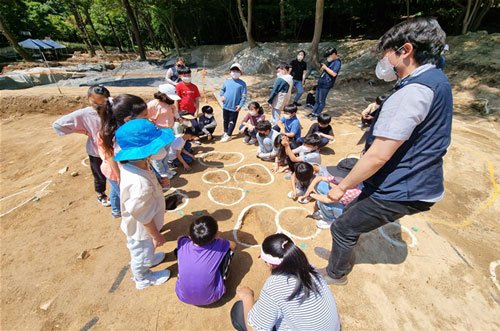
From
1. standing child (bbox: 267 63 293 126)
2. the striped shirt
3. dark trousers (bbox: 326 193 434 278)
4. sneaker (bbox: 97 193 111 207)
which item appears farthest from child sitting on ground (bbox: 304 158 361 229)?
sneaker (bbox: 97 193 111 207)

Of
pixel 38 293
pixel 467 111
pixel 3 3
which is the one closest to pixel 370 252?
pixel 38 293

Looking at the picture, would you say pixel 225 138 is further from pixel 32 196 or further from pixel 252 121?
pixel 32 196

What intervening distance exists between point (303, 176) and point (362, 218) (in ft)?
4.77

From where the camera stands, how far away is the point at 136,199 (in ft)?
5.87

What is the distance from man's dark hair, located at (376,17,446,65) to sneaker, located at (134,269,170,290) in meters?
2.91

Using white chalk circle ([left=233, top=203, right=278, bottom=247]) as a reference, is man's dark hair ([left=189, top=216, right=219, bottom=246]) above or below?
above

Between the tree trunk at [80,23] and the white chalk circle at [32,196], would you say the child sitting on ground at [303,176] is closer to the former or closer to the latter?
the white chalk circle at [32,196]

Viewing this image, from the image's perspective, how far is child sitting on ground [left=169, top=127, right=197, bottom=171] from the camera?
4.20 m

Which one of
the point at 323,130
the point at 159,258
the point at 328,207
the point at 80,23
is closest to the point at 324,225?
the point at 328,207

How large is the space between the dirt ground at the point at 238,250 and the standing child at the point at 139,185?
1.93 ft

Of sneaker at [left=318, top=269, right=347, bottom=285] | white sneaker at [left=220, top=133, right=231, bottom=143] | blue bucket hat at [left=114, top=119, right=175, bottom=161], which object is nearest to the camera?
blue bucket hat at [left=114, top=119, right=175, bottom=161]

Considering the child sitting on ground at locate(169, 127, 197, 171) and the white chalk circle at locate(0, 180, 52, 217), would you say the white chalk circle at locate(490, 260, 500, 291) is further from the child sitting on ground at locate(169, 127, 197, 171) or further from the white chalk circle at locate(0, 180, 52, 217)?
the white chalk circle at locate(0, 180, 52, 217)

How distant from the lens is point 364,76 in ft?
30.6

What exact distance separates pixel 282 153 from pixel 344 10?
48.9ft
